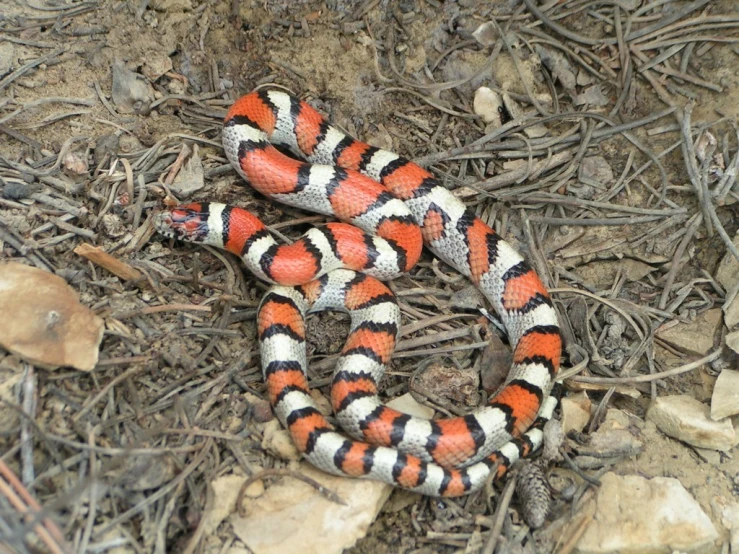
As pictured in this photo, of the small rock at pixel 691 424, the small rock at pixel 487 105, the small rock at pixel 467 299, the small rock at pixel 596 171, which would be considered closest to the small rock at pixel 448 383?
the small rock at pixel 467 299

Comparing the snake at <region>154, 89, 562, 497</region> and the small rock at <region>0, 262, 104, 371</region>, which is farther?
the snake at <region>154, 89, 562, 497</region>

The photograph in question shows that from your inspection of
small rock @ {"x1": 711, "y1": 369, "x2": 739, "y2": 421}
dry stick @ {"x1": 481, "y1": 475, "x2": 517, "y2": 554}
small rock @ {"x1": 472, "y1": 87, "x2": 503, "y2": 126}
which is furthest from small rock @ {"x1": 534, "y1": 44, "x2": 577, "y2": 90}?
dry stick @ {"x1": 481, "y1": 475, "x2": 517, "y2": 554}

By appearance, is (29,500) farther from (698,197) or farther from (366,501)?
(698,197)

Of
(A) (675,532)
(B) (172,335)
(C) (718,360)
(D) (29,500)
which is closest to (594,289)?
(C) (718,360)

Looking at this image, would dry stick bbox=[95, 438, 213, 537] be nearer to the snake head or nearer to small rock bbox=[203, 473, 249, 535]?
small rock bbox=[203, 473, 249, 535]

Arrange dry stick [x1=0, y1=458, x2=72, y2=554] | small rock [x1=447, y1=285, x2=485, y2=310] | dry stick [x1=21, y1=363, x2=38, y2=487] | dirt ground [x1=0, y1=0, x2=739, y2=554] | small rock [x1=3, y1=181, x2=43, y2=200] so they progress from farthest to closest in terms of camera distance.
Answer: small rock [x1=447, y1=285, x2=485, y2=310]
small rock [x1=3, y1=181, x2=43, y2=200]
dirt ground [x1=0, y1=0, x2=739, y2=554]
dry stick [x1=21, y1=363, x2=38, y2=487]
dry stick [x1=0, y1=458, x2=72, y2=554]

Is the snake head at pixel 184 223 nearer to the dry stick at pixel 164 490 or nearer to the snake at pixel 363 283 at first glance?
the snake at pixel 363 283
